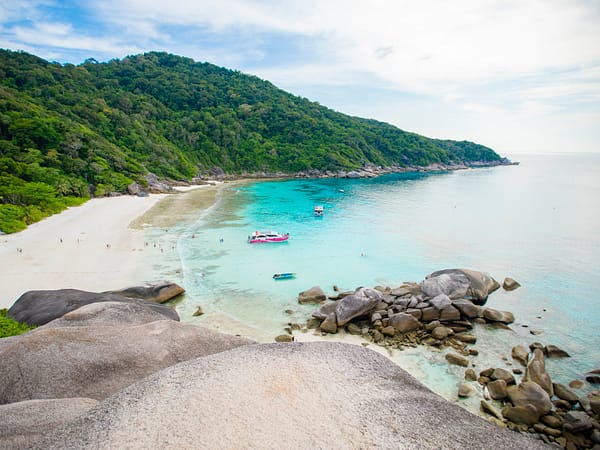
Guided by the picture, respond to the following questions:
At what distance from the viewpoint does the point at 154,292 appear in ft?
68.7

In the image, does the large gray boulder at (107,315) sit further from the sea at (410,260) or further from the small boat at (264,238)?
the small boat at (264,238)

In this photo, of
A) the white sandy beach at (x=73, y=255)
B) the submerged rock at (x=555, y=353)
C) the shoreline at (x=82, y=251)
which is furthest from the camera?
the shoreline at (x=82, y=251)

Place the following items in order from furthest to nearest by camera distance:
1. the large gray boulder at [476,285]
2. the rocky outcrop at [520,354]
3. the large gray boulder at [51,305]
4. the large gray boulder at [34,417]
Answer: the large gray boulder at [476,285]
the large gray boulder at [51,305]
the rocky outcrop at [520,354]
the large gray boulder at [34,417]

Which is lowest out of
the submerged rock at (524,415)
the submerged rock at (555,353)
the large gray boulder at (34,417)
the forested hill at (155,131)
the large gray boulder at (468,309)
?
the submerged rock at (555,353)

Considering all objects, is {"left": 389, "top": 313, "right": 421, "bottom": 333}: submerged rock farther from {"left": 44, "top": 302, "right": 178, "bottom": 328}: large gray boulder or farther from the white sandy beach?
the white sandy beach

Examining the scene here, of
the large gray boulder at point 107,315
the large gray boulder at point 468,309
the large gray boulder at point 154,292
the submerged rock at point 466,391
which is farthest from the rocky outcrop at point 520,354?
the large gray boulder at point 154,292

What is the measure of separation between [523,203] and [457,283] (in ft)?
179

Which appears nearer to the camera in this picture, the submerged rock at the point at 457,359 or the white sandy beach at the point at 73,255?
the submerged rock at the point at 457,359

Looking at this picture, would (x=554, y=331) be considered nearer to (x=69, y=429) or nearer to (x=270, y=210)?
(x=69, y=429)

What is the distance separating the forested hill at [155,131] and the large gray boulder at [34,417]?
35.4 meters

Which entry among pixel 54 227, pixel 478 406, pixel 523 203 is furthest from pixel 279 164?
pixel 478 406

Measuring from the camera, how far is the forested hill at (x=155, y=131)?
55281mm

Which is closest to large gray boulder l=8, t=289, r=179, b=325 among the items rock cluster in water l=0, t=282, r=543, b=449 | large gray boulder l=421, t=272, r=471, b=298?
rock cluster in water l=0, t=282, r=543, b=449

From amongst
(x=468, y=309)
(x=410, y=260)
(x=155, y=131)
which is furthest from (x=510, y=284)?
(x=155, y=131)
